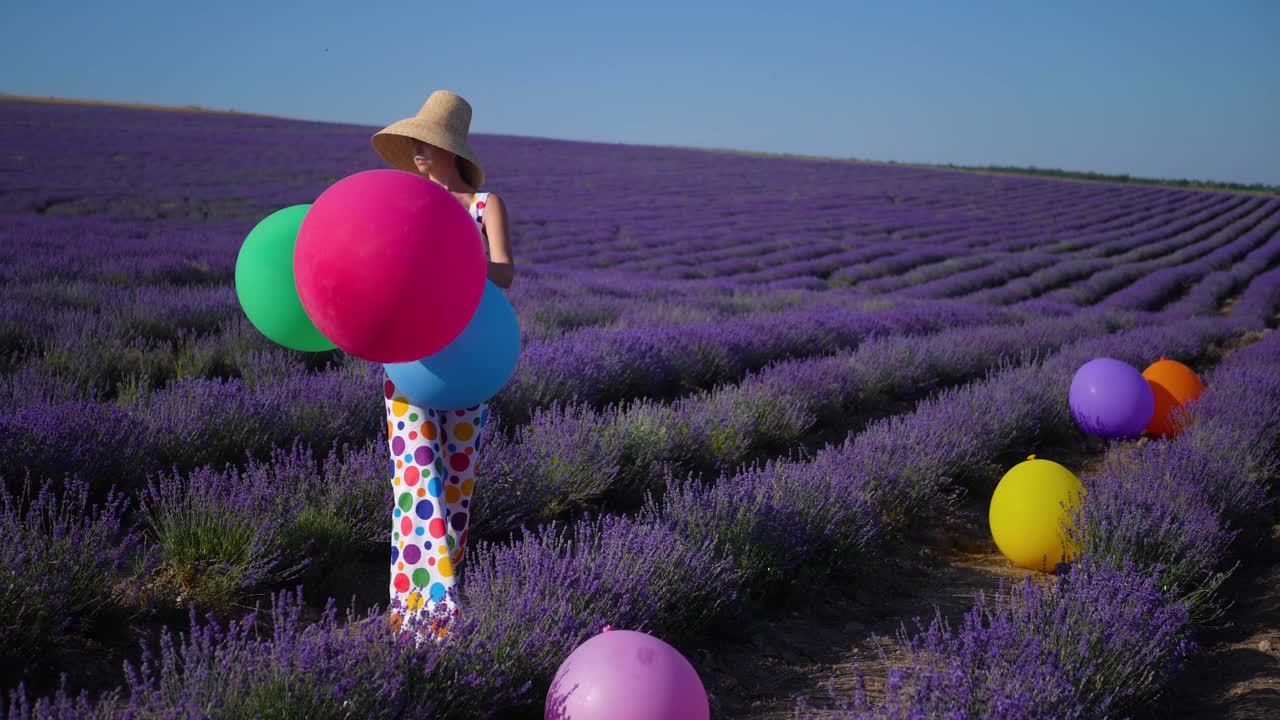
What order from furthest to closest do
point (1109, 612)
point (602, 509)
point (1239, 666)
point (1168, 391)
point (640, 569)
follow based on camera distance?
point (1168, 391) < point (602, 509) < point (1239, 666) < point (640, 569) < point (1109, 612)

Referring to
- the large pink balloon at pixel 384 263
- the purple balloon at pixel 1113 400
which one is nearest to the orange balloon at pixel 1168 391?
the purple balloon at pixel 1113 400

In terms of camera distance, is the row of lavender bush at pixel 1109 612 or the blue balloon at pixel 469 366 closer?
the row of lavender bush at pixel 1109 612

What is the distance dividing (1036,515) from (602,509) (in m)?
1.83

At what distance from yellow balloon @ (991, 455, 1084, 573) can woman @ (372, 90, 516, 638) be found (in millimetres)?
2378

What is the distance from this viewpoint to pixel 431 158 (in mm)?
2443

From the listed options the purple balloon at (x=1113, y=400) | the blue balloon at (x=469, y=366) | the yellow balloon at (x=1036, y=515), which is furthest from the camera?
the purple balloon at (x=1113, y=400)

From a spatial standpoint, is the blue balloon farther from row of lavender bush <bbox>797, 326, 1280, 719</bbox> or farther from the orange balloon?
the orange balloon

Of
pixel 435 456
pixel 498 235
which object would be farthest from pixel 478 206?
pixel 435 456

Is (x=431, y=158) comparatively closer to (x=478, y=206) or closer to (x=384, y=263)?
(x=478, y=206)

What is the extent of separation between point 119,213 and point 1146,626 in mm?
17141

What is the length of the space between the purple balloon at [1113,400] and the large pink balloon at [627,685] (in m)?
4.67

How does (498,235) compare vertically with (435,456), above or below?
above

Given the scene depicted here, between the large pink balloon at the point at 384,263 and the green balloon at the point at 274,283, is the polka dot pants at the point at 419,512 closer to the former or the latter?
the green balloon at the point at 274,283

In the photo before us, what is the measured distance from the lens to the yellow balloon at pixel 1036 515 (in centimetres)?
345
